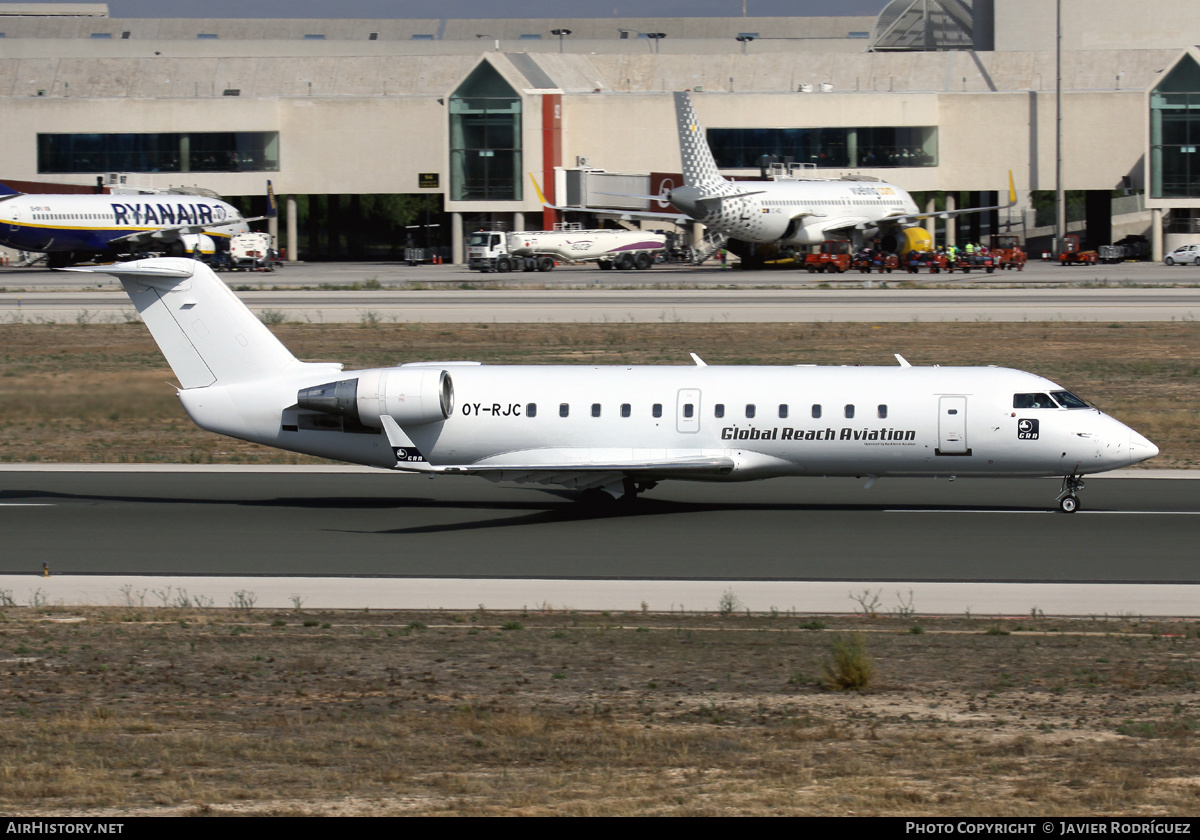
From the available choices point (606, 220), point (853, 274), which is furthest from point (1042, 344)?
point (606, 220)

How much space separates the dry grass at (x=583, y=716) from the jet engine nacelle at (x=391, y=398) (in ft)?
24.3

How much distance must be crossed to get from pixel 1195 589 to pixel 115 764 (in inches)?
593

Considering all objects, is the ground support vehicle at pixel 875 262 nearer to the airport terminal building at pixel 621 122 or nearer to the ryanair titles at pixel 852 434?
the airport terminal building at pixel 621 122

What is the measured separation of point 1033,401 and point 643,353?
76.3 ft

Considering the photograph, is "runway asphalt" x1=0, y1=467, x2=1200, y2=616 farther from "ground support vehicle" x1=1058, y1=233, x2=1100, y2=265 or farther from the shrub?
"ground support vehicle" x1=1058, y1=233, x2=1100, y2=265

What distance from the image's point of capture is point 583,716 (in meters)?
13.7

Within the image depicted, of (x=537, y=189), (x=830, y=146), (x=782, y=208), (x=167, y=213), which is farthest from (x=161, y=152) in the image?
(x=830, y=146)

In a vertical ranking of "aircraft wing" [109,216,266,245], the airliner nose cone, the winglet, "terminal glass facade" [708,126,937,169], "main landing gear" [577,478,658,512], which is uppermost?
"terminal glass facade" [708,126,937,169]

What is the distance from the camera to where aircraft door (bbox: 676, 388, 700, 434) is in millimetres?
26109

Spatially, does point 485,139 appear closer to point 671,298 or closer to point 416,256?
point 416,256

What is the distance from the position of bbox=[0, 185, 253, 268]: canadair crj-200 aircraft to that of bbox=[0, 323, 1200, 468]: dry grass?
36629 millimetres

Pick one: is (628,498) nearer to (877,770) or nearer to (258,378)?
(258,378)

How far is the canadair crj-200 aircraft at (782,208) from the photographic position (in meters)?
89.2

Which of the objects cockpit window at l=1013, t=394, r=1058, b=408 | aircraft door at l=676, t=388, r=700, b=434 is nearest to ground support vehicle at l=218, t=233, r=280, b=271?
aircraft door at l=676, t=388, r=700, b=434
